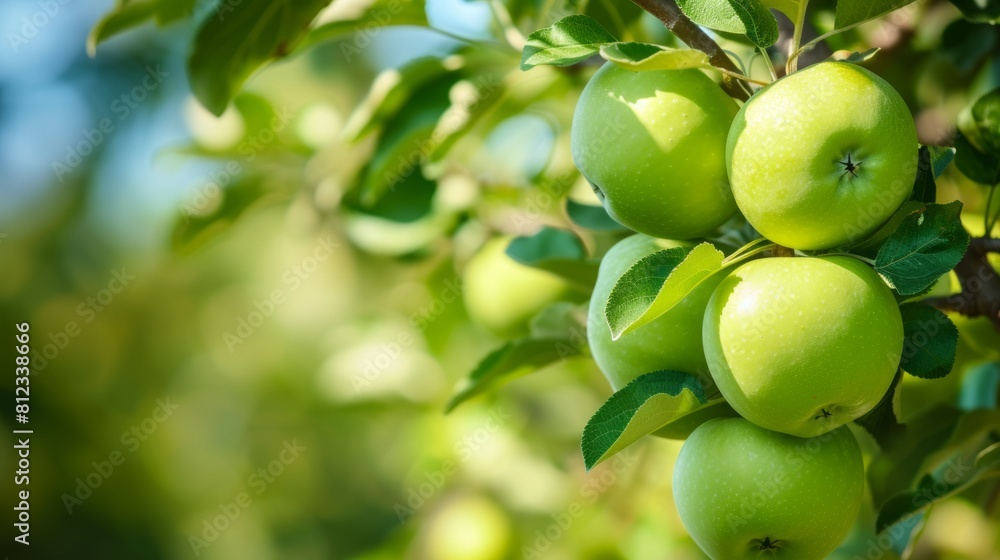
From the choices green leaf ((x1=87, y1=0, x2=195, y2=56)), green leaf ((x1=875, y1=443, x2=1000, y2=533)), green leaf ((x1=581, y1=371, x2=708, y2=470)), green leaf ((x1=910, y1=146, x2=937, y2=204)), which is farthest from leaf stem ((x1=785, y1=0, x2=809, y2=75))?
green leaf ((x1=87, y1=0, x2=195, y2=56))

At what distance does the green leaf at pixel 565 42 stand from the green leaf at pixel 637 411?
0.85ft

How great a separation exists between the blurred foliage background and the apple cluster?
436mm

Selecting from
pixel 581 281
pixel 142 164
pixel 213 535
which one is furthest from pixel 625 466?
pixel 213 535

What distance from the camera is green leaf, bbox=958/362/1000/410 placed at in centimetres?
105

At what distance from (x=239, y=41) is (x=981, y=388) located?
1018 millimetres

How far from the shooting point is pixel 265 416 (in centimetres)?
260

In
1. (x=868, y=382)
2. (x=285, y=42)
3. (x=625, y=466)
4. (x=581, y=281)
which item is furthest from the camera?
(x=625, y=466)

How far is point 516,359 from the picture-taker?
3.35 ft

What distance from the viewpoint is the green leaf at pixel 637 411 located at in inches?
23.7

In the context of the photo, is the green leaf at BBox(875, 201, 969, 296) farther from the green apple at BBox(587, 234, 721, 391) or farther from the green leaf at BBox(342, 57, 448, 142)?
the green leaf at BBox(342, 57, 448, 142)

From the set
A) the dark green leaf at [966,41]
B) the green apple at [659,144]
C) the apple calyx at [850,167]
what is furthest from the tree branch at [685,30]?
the dark green leaf at [966,41]

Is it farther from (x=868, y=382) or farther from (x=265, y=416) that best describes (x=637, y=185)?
(x=265, y=416)

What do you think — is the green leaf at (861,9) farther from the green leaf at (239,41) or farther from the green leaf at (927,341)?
the green leaf at (239,41)

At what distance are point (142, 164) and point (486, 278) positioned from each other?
1450 mm
